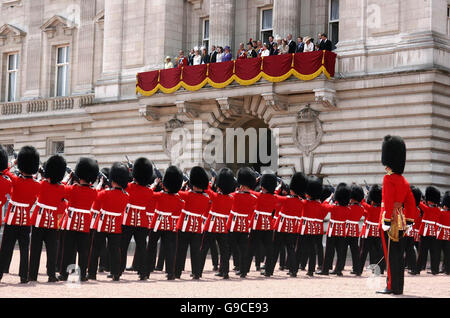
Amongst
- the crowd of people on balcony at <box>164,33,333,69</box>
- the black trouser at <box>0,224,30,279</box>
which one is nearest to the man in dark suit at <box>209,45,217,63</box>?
the crowd of people on balcony at <box>164,33,333,69</box>

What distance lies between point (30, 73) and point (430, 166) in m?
16.7

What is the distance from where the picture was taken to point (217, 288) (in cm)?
1067

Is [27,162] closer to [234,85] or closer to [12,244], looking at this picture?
[12,244]

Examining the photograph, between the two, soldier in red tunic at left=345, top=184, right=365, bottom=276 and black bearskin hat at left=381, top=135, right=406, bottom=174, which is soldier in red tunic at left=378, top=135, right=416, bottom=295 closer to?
black bearskin hat at left=381, top=135, right=406, bottom=174

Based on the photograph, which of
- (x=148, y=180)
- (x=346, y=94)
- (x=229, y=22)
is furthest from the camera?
(x=229, y=22)

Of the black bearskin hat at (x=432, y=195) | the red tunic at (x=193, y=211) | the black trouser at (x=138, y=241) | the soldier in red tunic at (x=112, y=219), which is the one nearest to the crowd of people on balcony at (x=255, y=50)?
the black bearskin hat at (x=432, y=195)

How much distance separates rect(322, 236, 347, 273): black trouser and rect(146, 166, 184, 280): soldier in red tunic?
293 centimetres

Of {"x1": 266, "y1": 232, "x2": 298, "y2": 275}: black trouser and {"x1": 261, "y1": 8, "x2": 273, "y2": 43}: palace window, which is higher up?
{"x1": 261, "y1": 8, "x2": 273, "y2": 43}: palace window

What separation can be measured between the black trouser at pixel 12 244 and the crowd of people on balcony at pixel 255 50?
1248 cm

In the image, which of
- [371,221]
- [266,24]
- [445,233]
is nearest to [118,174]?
[371,221]

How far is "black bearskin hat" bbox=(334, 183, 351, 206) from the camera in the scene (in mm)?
14125

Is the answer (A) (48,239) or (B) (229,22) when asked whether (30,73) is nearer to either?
(B) (229,22)

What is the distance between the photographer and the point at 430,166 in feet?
65.3
